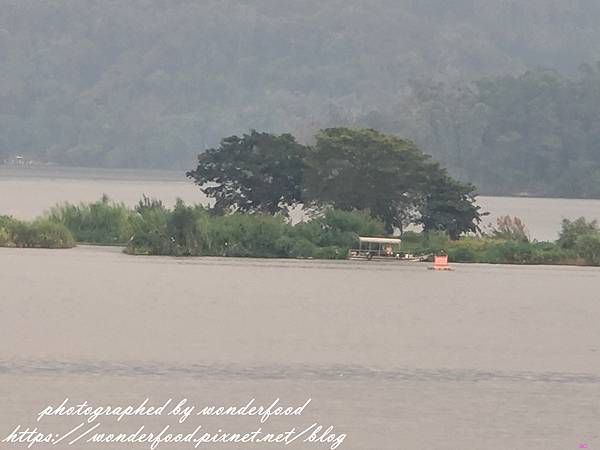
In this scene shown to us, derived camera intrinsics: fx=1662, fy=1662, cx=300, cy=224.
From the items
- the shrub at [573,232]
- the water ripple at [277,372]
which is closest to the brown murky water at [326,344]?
the water ripple at [277,372]

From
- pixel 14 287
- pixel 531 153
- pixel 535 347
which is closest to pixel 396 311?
pixel 535 347

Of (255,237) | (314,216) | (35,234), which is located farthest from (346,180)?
(35,234)

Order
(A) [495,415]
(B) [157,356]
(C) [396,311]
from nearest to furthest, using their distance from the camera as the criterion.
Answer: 1. (A) [495,415]
2. (B) [157,356]
3. (C) [396,311]

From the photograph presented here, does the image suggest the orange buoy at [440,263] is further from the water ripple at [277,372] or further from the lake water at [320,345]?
the water ripple at [277,372]

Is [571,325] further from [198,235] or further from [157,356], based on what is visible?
[198,235]

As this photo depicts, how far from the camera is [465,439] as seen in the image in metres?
20.8

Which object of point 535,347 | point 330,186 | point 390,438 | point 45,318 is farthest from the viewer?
point 330,186

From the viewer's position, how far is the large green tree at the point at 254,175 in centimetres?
5550

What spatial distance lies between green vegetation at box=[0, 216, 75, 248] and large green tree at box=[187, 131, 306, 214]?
220 inches

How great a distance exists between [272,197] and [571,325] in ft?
69.5

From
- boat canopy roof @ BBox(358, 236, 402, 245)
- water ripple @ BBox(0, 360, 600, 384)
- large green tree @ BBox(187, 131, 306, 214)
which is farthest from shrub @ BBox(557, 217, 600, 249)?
water ripple @ BBox(0, 360, 600, 384)

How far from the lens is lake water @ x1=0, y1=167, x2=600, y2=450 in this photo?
2208cm

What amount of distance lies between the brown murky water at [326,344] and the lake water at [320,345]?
0.05 meters

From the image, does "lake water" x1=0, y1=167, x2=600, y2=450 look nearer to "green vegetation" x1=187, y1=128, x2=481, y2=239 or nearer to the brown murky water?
the brown murky water
